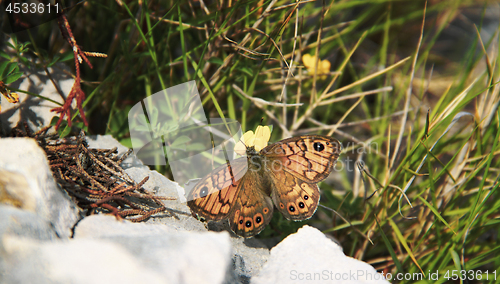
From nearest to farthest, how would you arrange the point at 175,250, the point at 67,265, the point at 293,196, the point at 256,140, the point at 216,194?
the point at 67,265 → the point at 175,250 → the point at 216,194 → the point at 293,196 → the point at 256,140

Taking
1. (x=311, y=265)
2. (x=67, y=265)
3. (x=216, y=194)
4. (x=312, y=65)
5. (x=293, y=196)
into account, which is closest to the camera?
(x=67, y=265)

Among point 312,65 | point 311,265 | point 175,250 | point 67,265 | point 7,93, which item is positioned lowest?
point 311,265

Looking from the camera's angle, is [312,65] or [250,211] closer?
[250,211]

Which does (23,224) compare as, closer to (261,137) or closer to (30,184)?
(30,184)

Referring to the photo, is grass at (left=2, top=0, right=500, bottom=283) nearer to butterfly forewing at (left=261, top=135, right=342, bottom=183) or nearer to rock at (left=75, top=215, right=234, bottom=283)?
butterfly forewing at (left=261, top=135, right=342, bottom=183)

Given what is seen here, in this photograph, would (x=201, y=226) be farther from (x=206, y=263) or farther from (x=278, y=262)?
(x=206, y=263)

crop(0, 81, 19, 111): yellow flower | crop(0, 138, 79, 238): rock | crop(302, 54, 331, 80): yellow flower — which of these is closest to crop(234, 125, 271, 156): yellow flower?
crop(302, 54, 331, 80): yellow flower

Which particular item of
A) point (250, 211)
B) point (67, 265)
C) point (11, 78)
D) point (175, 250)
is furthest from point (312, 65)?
point (67, 265)

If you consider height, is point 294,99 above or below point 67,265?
below
